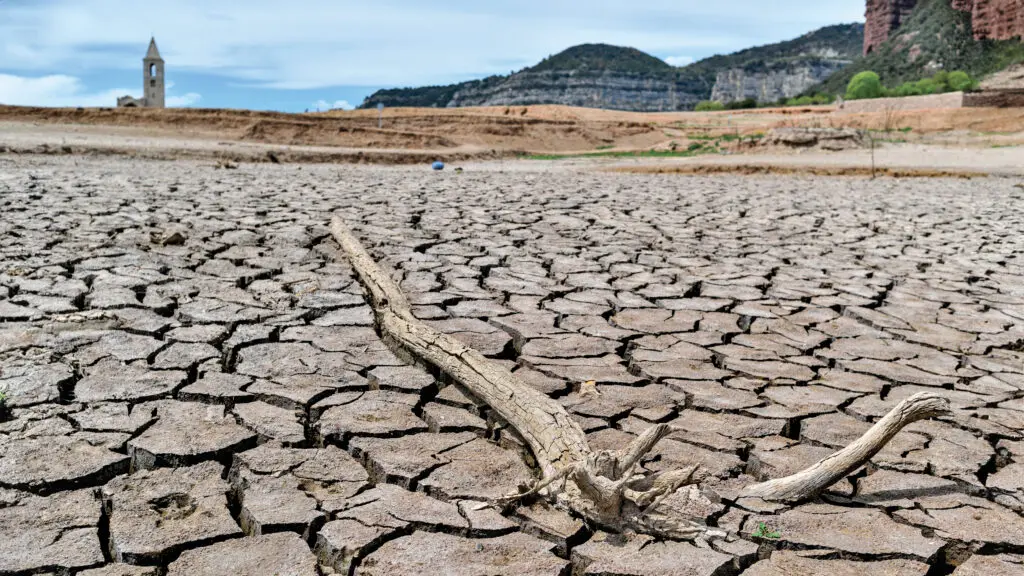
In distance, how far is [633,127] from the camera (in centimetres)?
2711

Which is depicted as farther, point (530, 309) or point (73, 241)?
point (73, 241)

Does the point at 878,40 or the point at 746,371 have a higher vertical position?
the point at 878,40

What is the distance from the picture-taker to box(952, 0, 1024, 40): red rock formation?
185ft

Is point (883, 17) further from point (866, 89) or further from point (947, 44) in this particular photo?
point (866, 89)

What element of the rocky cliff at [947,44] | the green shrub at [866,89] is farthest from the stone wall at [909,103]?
the rocky cliff at [947,44]

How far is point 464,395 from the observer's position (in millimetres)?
2510

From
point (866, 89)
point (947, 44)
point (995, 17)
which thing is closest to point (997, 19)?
point (995, 17)

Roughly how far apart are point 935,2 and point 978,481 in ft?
A: 277

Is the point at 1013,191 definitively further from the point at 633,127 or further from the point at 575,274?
the point at 633,127

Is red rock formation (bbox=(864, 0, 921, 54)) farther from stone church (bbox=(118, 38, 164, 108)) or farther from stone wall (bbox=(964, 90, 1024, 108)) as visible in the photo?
stone church (bbox=(118, 38, 164, 108))

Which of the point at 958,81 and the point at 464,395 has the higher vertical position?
the point at 958,81

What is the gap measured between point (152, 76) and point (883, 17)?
7168 centimetres

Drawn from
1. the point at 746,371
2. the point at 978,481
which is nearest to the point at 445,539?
the point at 978,481

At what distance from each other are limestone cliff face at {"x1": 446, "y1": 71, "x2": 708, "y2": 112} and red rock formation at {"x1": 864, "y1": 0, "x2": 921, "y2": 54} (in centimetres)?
2793
